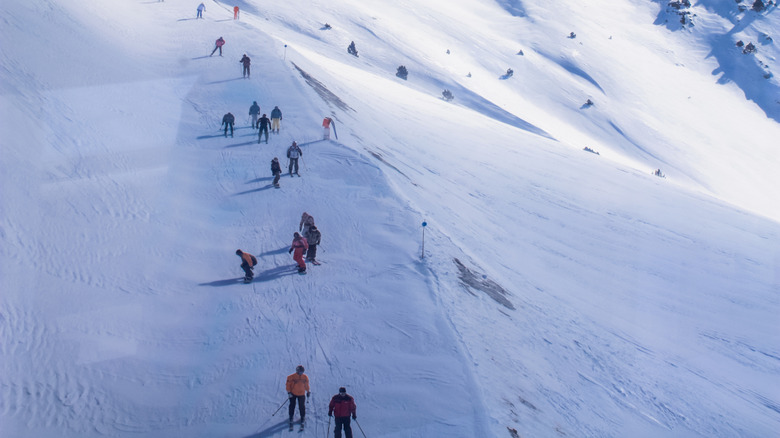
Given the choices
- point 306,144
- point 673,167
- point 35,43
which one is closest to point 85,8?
point 35,43

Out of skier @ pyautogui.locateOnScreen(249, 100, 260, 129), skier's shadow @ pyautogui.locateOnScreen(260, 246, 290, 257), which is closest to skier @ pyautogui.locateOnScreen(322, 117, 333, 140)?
skier @ pyautogui.locateOnScreen(249, 100, 260, 129)

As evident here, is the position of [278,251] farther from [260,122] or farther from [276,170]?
[260,122]

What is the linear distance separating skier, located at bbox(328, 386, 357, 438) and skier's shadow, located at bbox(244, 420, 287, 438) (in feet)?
2.94

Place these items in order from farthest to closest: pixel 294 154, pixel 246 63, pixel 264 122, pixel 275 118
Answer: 1. pixel 246 63
2. pixel 275 118
3. pixel 264 122
4. pixel 294 154

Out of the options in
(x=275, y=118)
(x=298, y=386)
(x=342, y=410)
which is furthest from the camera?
(x=275, y=118)

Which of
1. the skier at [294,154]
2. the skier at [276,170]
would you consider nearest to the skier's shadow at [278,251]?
the skier at [276,170]

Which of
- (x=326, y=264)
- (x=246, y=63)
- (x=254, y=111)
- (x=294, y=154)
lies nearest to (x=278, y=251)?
(x=326, y=264)

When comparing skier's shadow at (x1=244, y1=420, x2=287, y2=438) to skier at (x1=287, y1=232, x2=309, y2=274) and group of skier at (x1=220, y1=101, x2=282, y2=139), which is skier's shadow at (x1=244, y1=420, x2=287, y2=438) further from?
group of skier at (x1=220, y1=101, x2=282, y2=139)

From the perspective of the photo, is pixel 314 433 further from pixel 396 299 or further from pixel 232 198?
pixel 232 198

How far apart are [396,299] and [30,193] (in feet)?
29.1

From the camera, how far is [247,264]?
11.1 metres

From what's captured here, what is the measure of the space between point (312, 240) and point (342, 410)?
523cm

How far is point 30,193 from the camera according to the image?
13141mm

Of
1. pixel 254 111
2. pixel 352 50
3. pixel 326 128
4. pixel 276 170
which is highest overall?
pixel 352 50
